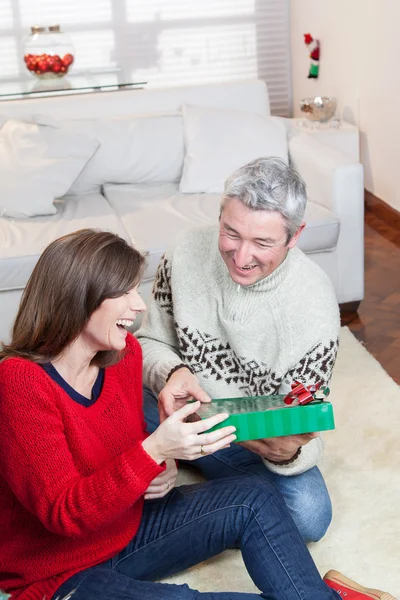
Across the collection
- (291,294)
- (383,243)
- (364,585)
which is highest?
(291,294)

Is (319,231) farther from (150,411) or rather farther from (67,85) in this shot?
(67,85)

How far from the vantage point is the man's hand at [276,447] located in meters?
1.77

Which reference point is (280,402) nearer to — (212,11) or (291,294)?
(291,294)

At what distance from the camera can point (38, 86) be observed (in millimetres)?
4016

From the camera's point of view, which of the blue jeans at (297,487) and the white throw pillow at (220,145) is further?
the white throw pillow at (220,145)

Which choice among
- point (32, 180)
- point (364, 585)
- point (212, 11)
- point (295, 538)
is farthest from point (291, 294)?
point (212, 11)

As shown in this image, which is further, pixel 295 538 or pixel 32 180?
pixel 32 180

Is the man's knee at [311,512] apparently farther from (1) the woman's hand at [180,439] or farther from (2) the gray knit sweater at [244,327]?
(1) the woman's hand at [180,439]

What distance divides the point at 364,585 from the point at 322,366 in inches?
19.6

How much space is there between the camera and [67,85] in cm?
399

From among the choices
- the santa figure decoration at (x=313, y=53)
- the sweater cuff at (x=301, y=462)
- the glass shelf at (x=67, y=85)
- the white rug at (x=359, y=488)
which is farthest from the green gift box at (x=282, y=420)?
the santa figure decoration at (x=313, y=53)

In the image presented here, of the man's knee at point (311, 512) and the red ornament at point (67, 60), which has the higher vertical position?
the red ornament at point (67, 60)

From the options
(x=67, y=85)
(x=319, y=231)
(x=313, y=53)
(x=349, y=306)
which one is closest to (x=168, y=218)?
(x=319, y=231)

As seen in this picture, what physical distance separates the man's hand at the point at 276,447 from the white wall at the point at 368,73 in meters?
2.82
